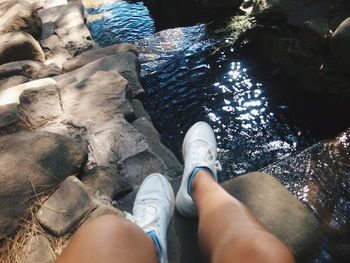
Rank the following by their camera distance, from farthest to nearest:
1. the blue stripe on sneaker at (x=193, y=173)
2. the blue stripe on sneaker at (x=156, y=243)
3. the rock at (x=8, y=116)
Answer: the rock at (x=8, y=116) < the blue stripe on sneaker at (x=193, y=173) < the blue stripe on sneaker at (x=156, y=243)

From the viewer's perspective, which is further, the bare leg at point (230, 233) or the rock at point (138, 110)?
the rock at point (138, 110)

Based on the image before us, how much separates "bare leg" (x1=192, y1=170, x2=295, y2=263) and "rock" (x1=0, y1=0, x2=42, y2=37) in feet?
14.1

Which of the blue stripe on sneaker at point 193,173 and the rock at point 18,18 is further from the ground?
the rock at point 18,18

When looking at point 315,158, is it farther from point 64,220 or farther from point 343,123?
point 64,220

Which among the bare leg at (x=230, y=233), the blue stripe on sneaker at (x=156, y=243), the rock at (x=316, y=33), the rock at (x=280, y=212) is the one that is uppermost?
the rock at (x=316, y=33)

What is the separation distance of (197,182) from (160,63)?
110 inches

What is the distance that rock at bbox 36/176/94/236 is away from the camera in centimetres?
190

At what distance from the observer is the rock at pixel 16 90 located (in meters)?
3.19

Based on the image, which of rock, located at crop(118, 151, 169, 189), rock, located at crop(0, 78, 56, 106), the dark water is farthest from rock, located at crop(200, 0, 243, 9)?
rock, located at crop(118, 151, 169, 189)

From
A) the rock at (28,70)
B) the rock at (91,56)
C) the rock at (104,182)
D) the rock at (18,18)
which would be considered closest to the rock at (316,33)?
the rock at (91,56)

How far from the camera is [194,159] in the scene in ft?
7.63

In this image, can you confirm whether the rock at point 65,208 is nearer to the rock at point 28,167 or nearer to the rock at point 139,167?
the rock at point 28,167

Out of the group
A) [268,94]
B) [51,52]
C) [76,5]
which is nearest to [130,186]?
[268,94]

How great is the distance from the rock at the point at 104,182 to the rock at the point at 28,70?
2.16 m
